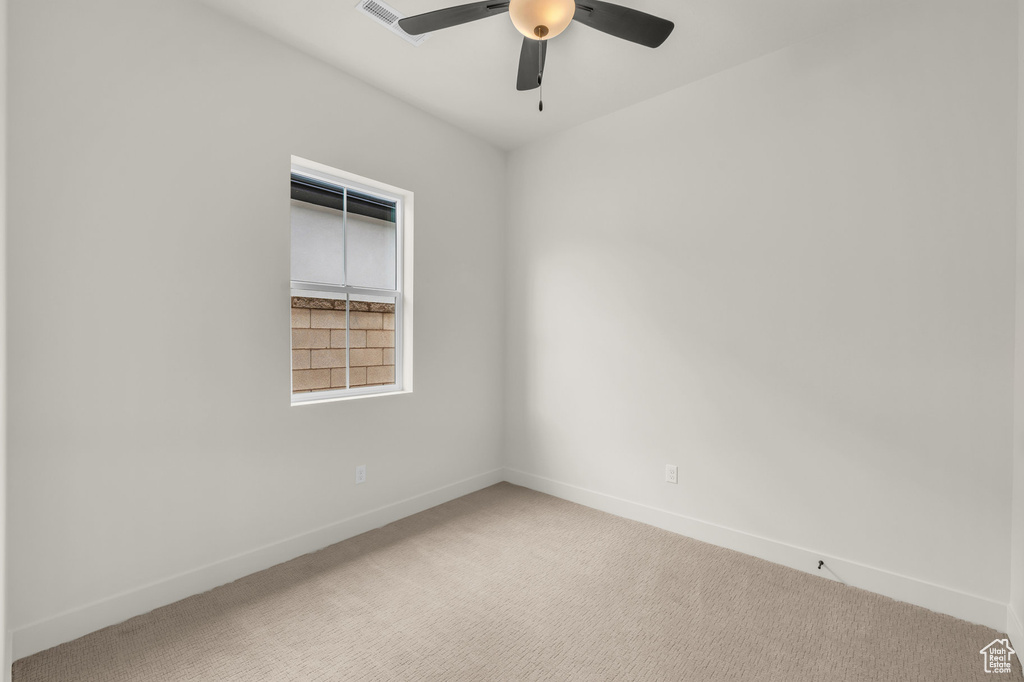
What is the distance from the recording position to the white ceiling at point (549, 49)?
228 centimetres

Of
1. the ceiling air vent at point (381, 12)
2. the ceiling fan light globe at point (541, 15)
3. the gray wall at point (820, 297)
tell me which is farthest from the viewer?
the ceiling air vent at point (381, 12)

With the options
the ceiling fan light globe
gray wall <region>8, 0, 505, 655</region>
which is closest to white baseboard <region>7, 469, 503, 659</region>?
gray wall <region>8, 0, 505, 655</region>

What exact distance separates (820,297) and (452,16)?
2180 millimetres

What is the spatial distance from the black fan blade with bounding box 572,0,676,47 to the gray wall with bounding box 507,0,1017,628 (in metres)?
1.08

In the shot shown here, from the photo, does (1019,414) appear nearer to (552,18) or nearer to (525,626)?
(525,626)

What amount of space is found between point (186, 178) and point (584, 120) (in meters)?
2.46

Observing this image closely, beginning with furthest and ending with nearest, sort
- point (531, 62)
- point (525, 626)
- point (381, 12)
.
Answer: point (381, 12)
point (531, 62)
point (525, 626)

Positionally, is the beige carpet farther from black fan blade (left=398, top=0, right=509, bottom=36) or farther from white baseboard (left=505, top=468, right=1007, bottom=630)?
black fan blade (left=398, top=0, right=509, bottom=36)

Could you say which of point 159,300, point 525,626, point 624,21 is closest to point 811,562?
point 525,626

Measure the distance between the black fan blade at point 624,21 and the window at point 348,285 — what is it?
1649mm

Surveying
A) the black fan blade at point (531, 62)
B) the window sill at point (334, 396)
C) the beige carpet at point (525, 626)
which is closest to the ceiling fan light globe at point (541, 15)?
the black fan blade at point (531, 62)

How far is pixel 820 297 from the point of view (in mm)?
2477

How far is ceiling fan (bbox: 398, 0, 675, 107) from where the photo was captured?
5.70 ft

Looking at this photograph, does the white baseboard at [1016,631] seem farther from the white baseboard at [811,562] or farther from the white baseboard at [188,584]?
the white baseboard at [188,584]
